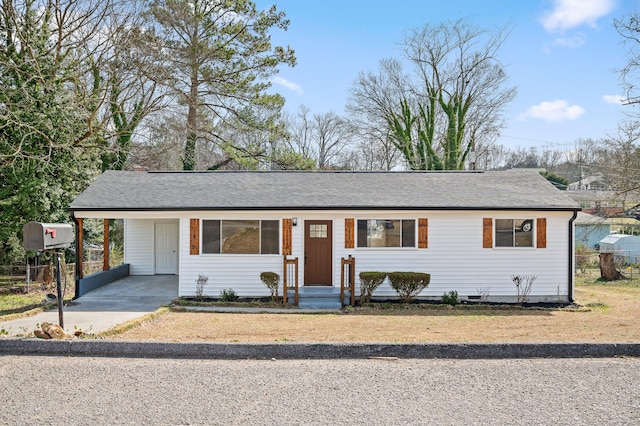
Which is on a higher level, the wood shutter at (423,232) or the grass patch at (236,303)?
the wood shutter at (423,232)

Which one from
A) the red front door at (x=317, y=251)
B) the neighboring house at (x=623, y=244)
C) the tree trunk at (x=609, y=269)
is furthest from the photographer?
the neighboring house at (x=623, y=244)

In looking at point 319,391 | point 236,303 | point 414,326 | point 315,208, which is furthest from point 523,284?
point 319,391

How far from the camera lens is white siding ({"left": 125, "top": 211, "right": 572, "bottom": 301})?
13.3 metres

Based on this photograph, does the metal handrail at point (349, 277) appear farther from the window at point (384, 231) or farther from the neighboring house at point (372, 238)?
the window at point (384, 231)

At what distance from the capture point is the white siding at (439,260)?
13.3 meters

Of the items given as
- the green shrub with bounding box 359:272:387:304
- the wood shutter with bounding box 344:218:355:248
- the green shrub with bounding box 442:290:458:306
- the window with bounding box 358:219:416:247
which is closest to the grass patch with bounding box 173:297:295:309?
the green shrub with bounding box 359:272:387:304

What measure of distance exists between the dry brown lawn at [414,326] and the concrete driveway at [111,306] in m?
0.79

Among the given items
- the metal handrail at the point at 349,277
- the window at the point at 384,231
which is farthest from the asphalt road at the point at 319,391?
the window at the point at 384,231

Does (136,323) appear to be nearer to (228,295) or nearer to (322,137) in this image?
(228,295)

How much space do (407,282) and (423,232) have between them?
145 cm

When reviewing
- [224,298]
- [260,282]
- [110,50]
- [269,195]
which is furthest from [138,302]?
[110,50]

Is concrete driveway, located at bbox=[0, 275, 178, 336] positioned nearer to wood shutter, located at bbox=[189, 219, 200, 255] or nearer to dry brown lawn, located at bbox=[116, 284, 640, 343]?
dry brown lawn, located at bbox=[116, 284, 640, 343]

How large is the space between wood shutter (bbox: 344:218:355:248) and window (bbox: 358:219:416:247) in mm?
215

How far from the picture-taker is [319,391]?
5.41 metres
